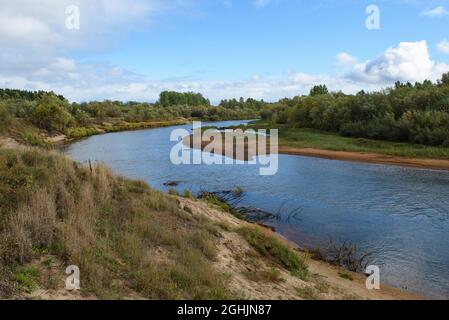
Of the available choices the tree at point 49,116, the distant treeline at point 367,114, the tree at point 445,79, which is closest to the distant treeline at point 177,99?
the distant treeline at point 367,114

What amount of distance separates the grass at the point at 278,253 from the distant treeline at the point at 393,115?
2862 centimetres

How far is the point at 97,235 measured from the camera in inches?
306

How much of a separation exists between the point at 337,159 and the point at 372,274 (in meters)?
23.8

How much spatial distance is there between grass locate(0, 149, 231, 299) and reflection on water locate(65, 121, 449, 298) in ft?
18.1

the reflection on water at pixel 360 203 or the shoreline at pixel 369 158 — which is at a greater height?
the shoreline at pixel 369 158

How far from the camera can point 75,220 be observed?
7809mm

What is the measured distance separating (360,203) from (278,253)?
9.50 m

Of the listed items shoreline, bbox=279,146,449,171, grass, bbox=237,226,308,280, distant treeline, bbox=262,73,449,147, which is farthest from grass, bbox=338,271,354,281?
distant treeline, bbox=262,73,449,147

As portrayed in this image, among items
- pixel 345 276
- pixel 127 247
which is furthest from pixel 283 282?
pixel 127 247

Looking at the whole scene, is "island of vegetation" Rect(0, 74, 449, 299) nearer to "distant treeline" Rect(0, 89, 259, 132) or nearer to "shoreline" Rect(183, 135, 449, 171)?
"shoreline" Rect(183, 135, 449, 171)

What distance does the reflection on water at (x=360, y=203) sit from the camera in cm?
1131

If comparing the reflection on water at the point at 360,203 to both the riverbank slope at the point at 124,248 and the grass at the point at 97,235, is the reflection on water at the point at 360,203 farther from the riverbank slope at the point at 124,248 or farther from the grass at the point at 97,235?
the grass at the point at 97,235

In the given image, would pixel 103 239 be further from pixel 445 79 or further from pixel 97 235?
pixel 445 79

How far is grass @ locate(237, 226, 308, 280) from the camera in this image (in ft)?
31.4
